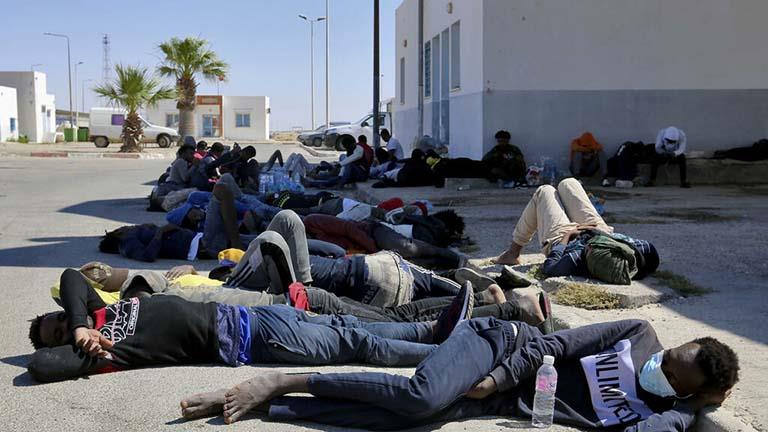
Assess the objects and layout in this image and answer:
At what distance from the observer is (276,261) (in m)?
6.06

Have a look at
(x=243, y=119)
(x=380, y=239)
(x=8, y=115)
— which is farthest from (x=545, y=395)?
(x=243, y=119)

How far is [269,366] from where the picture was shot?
5133 mm

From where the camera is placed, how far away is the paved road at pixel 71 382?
432cm

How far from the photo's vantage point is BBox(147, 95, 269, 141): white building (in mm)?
76688

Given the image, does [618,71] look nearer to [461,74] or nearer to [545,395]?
[461,74]

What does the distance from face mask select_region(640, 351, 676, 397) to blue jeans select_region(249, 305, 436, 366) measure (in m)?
1.40

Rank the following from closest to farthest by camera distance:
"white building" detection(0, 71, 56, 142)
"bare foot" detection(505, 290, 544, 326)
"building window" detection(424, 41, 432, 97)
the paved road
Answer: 1. the paved road
2. "bare foot" detection(505, 290, 544, 326)
3. "building window" detection(424, 41, 432, 97)
4. "white building" detection(0, 71, 56, 142)

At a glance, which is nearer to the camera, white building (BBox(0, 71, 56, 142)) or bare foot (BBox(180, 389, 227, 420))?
bare foot (BBox(180, 389, 227, 420))

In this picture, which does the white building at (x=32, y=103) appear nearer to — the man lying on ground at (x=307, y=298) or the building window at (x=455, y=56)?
the building window at (x=455, y=56)

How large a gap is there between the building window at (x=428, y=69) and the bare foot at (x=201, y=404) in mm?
19725

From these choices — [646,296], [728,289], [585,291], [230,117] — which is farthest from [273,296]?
[230,117]

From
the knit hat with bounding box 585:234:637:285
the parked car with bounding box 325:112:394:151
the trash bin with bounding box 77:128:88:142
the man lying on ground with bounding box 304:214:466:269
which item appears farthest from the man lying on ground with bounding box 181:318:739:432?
the trash bin with bounding box 77:128:88:142

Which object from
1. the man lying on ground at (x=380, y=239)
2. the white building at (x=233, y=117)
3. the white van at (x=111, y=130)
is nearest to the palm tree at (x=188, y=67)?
the white van at (x=111, y=130)

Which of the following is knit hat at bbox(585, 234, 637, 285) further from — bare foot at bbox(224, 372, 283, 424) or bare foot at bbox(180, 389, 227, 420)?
bare foot at bbox(180, 389, 227, 420)
